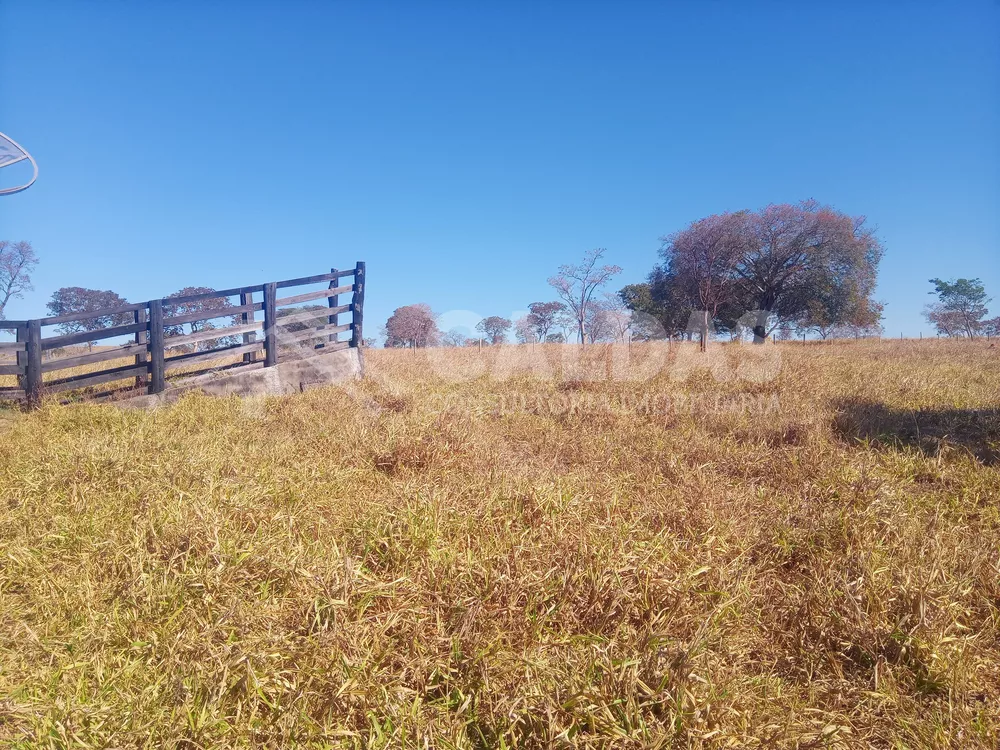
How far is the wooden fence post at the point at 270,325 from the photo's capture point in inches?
342

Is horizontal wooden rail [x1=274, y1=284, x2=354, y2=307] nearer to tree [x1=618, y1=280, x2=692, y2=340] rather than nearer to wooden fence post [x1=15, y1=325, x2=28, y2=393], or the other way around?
wooden fence post [x1=15, y1=325, x2=28, y2=393]

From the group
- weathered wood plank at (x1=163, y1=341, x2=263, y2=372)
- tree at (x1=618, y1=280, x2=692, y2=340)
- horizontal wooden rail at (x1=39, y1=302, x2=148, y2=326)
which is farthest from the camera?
tree at (x1=618, y1=280, x2=692, y2=340)

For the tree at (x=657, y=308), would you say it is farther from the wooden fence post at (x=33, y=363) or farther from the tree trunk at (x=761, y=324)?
the wooden fence post at (x=33, y=363)

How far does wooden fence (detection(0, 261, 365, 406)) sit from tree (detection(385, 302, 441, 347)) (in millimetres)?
40763

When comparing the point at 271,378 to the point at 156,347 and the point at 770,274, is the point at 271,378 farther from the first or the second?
the point at 770,274

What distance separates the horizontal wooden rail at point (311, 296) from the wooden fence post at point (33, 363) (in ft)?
10.5

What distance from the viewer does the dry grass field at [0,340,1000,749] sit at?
172cm

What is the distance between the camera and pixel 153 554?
102 inches

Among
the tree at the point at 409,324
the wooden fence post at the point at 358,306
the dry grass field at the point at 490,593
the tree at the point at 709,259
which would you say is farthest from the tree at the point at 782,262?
the tree at the point at 409,324

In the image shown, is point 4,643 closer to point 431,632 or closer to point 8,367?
point 431,632

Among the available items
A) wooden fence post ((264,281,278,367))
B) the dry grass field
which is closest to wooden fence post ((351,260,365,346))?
wooden fence post ((264,281,278,367))

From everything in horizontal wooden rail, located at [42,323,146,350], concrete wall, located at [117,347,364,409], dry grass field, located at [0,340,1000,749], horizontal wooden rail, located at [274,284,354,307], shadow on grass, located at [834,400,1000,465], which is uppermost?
horizontal wooden rail, located at [274,284,354,307]

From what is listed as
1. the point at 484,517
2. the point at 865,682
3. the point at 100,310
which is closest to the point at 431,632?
the point at 484,517

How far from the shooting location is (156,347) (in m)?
7.17
